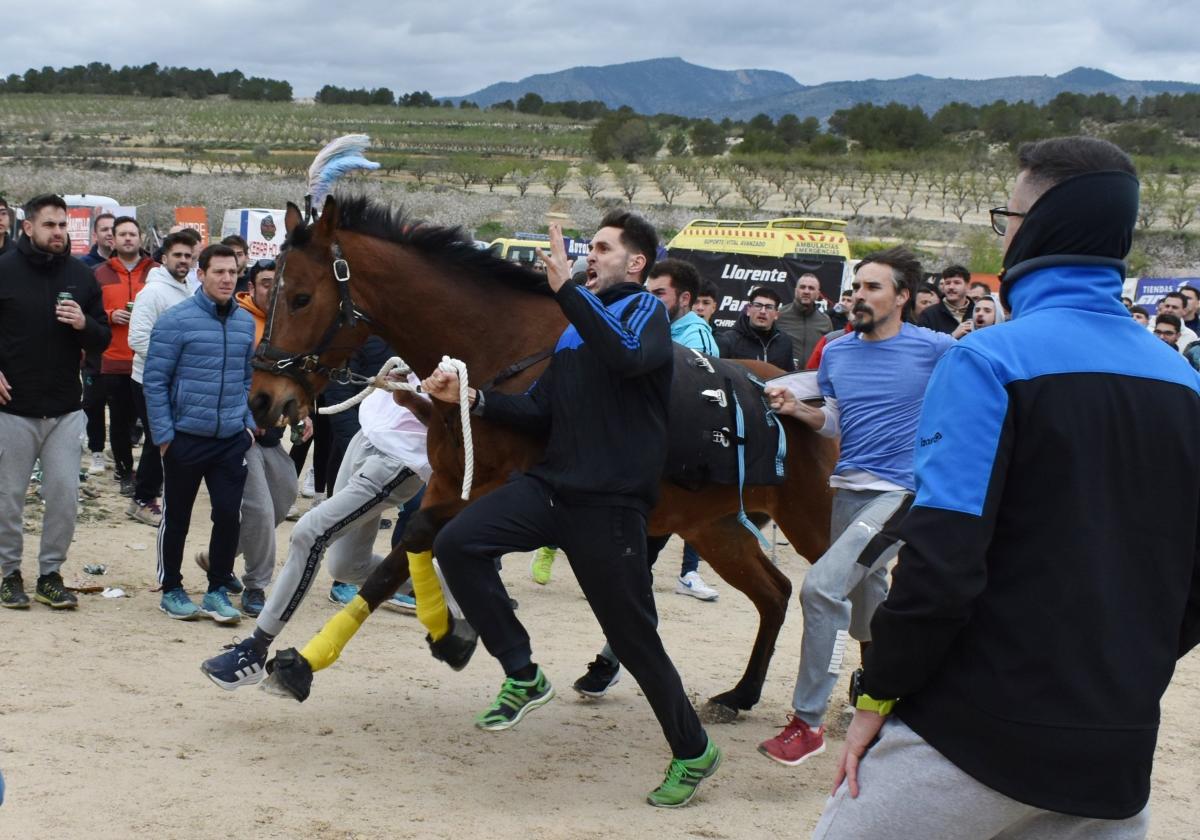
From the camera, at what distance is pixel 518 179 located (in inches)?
2192

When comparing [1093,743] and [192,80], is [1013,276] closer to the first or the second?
[1093,743]

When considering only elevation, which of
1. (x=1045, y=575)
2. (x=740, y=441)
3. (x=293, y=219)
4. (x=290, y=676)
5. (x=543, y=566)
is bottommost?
(x=543, y=566)

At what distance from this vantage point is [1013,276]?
2.52 metres

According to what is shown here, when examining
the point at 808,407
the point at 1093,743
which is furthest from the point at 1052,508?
the point at 808,407

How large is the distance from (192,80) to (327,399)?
10223 centimetres

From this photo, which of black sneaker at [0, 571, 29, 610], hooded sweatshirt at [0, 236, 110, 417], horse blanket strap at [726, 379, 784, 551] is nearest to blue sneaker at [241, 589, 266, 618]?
black sneaker at [0, 571, 29, 610]

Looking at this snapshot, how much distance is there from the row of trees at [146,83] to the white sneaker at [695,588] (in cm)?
9905

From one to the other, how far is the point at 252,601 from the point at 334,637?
2.43 m

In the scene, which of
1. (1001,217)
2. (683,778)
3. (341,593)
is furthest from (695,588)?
(1001,217)

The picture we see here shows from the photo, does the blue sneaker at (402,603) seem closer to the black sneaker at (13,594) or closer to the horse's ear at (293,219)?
the black sneaker at (13,594)

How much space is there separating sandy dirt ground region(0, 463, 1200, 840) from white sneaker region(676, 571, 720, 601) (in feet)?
3.78

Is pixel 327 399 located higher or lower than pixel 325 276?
lower

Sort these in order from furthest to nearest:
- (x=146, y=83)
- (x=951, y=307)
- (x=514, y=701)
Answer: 1. (x=146, y=83)
2. (x=951, y=307)
3. (x=514, y=701)

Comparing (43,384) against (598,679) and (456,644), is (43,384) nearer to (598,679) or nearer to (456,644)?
(456,644)
